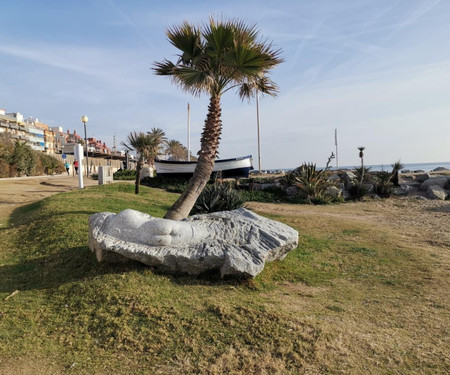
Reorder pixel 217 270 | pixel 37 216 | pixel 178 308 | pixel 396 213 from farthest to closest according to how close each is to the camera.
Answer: pixel 396 213 < pixel 37 216 < pixel 217 270 < pixel 178 308

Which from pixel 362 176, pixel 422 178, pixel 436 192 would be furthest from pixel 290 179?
pixel 422 178

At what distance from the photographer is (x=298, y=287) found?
5734 millimetres

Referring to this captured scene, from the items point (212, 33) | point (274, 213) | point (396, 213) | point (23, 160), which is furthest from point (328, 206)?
point (23, 160)

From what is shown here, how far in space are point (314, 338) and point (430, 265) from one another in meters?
4.44

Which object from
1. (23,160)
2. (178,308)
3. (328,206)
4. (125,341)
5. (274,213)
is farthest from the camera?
(23,160)

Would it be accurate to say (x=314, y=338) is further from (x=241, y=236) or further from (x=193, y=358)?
(x=241, y=236)

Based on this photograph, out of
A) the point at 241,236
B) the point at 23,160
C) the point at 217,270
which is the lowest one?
the point at 217,270

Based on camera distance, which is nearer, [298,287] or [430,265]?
[298,287]

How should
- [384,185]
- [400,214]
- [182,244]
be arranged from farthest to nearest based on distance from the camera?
[384,185] < [400,214] < [182,244]

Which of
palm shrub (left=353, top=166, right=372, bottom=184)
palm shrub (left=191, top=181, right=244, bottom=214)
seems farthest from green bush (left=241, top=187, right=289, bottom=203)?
palm shrub (left=191, top=181, right=244, bottom=214)

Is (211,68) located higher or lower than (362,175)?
higher

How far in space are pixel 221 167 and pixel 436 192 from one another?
39.9 feet

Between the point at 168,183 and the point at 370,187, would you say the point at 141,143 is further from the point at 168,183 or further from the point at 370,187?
the point at 370,187

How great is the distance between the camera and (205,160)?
7.64 metres
